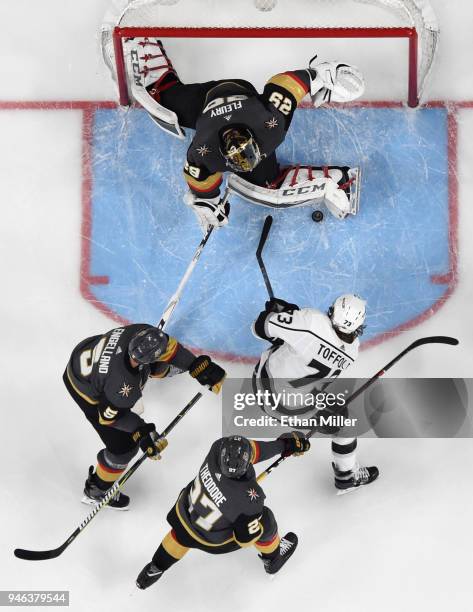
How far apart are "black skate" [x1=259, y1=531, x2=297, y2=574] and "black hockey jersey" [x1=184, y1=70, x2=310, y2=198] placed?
73.9 inches

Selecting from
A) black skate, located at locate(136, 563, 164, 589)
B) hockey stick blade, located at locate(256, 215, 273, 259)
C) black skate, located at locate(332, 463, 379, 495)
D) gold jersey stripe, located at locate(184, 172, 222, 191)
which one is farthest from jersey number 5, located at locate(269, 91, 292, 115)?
black skate, located at locate(136, 563, 164, 589)

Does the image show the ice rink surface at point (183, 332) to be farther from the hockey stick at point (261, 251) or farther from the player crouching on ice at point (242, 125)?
the player crouching on ice at point (242, 125)

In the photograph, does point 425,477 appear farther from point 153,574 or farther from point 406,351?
point 153,574

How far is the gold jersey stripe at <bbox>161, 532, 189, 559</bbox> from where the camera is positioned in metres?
4.81

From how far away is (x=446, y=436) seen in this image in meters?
5.38

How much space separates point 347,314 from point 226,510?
1050 millimetres

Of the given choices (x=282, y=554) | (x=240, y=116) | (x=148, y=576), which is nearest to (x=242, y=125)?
(x=240, y=116)

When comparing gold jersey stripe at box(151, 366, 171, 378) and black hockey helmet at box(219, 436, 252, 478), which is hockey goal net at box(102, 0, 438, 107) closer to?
gold jersey stripe at box(151, 366, 171, 378)

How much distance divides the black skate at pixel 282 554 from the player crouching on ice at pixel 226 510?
0.01m

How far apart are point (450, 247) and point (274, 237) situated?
3.16ft

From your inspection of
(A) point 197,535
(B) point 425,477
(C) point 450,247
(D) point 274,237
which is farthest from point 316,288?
(A) point 197,535

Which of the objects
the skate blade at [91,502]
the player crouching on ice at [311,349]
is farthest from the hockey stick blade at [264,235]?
the skate blade at [91,502]

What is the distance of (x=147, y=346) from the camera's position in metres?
4.67

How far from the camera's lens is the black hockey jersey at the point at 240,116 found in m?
4.89
